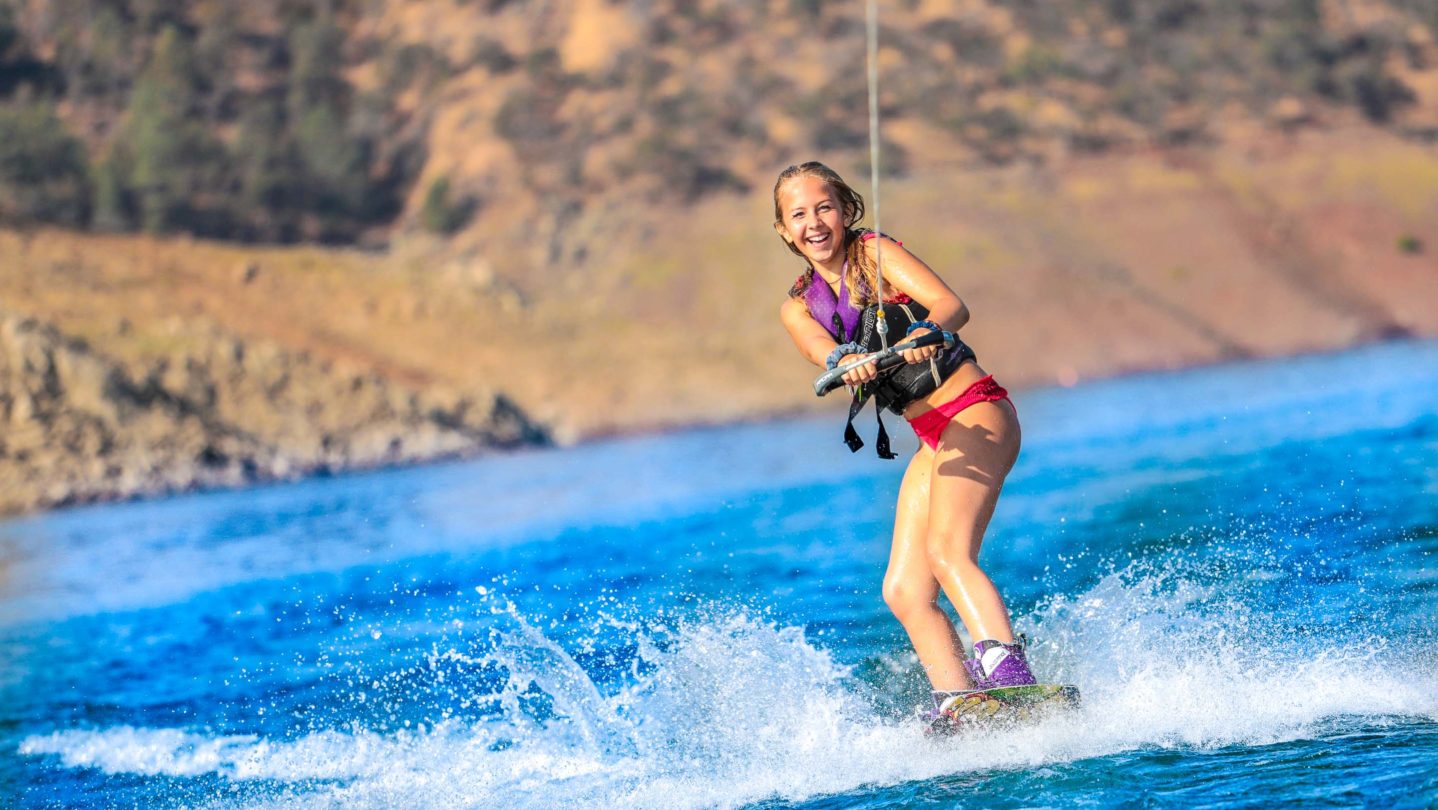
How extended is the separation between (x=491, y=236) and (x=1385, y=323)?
31041 mm

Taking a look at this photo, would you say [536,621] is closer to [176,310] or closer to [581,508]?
[581,508]

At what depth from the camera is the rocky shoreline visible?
118 feet

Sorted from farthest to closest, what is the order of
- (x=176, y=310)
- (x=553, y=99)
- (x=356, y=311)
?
1. (x=553, y=99)
2. (x=356, y=311)
3. (x=176, y=310)

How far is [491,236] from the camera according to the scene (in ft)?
197

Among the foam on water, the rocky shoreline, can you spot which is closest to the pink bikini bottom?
the foam on water

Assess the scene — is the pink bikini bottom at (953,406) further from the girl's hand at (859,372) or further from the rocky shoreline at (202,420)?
the rocky shoreline at (202,420)

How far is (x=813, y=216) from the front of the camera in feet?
17.5

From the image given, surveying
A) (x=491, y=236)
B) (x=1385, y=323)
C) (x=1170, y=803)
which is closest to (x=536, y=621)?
(x=1170, y=803)

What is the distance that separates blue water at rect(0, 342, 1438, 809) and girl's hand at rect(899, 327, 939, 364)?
1214 millimetres

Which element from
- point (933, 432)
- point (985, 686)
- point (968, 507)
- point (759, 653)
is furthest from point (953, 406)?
point (759, 653)

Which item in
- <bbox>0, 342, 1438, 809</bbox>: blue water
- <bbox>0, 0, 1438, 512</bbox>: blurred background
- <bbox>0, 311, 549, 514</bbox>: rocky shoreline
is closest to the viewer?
<bbox>0, 342, 1438, 809</bbox>: blue water

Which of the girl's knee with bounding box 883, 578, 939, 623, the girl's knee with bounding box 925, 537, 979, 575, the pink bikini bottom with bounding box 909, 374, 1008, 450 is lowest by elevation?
the girl's knee with bounding box 883, 578, 939, 623

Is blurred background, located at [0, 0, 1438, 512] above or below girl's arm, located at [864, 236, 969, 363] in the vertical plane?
above

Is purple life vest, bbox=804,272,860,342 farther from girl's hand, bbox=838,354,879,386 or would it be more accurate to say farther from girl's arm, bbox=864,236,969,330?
girl's hand, bbox=838,354,879,386
